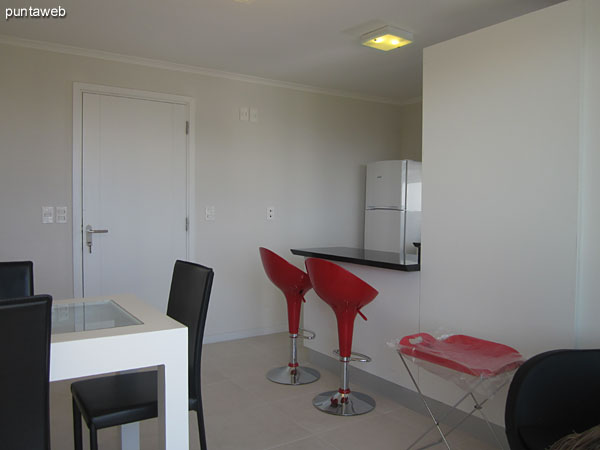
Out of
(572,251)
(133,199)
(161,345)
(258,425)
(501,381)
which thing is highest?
(133,199)

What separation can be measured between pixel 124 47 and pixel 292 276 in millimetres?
2246

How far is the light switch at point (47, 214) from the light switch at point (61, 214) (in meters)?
0.04

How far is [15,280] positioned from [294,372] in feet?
6.46

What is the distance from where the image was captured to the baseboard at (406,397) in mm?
2652

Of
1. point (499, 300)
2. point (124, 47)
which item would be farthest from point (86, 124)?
point (499, 300)

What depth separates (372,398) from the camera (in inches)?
128

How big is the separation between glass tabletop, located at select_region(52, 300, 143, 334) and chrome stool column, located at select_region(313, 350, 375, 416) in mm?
1479

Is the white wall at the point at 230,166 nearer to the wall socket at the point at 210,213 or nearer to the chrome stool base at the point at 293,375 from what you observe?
the wall socket at the point at 210,213

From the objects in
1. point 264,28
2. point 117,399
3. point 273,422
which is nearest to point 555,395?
point 273,422

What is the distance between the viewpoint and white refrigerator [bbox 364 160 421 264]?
5.09 metres

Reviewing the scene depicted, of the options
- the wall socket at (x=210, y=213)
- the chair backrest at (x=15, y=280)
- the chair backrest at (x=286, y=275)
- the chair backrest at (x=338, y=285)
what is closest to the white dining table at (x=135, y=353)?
the chair backrest at (x=15, y=280)

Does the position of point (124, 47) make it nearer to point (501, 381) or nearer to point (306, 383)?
point (306, 383)

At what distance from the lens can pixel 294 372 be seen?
3662 millimetres

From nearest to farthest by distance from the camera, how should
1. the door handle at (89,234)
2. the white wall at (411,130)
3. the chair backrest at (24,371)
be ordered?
the chair backrest at (24,371)
the door handle at (89,234)
the white wall at (411,130)
